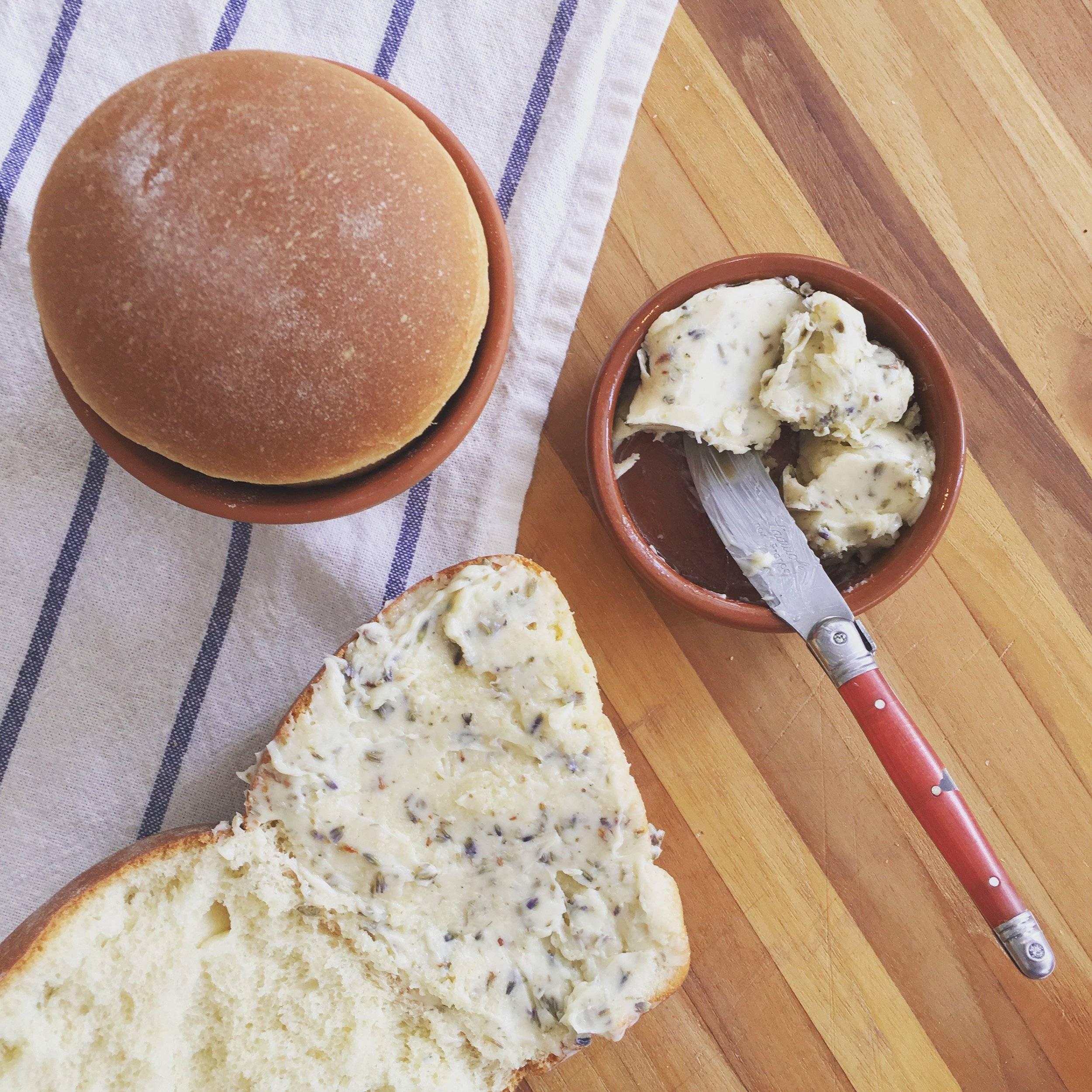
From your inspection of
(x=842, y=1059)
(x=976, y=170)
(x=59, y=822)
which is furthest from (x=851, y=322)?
(x=59, y=822)

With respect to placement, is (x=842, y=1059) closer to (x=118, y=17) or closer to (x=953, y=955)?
(x=953, y=955)

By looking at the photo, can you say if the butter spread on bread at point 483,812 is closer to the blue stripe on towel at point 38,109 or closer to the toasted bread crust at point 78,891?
the toasted bread crust at point 78,891

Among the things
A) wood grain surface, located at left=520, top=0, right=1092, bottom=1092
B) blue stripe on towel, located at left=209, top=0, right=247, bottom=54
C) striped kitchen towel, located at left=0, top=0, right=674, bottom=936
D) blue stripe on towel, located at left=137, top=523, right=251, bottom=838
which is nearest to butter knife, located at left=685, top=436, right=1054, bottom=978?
wood grain surface, located at left=520, top=0, right=1092, bottom=1092

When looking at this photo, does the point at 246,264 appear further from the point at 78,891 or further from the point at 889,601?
the point at 889,601

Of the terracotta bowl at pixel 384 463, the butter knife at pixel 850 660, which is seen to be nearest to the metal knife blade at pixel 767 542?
the butter knife at pixel 850 660

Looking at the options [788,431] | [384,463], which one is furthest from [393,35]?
[788,431]

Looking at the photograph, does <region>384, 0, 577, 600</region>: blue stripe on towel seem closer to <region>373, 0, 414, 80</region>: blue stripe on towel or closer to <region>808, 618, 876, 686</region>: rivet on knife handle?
<region>373, 0, 414, 80</region>: blue stripe on towel
